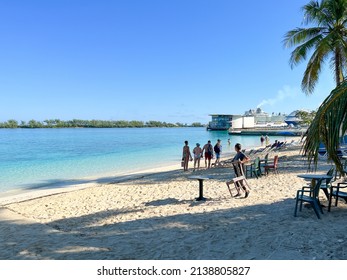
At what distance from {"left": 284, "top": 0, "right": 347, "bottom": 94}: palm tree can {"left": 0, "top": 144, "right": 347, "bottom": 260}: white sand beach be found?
8.40 meters

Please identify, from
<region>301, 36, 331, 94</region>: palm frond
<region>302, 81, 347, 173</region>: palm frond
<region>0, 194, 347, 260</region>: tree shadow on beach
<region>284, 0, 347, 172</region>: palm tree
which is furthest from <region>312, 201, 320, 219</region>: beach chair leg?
<region>301, 36, 331, 94</region>: palm frond

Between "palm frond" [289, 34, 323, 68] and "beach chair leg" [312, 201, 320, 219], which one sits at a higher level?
"palm frond" [289, 34, 323, 68]

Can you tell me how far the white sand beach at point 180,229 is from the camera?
3803mm

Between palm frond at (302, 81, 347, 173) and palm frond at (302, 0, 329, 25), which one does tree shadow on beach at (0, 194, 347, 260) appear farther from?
palm frond at (302, 0, 329, 25)

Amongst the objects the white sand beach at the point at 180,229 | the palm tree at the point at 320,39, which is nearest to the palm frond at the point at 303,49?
the palm tree at the point at 320,39

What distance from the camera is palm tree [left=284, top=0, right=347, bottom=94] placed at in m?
13.2

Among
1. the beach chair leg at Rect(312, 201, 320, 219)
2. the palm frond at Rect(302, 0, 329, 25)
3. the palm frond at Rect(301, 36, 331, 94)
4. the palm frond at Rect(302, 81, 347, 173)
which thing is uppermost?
the palm frond at Rect(302, 0, 329, 25)

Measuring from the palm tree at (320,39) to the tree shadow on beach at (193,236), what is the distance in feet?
33.5

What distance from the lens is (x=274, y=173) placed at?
1112 centimetres

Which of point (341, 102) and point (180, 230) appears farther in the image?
point (180, 230)

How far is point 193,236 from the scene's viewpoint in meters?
4.50
